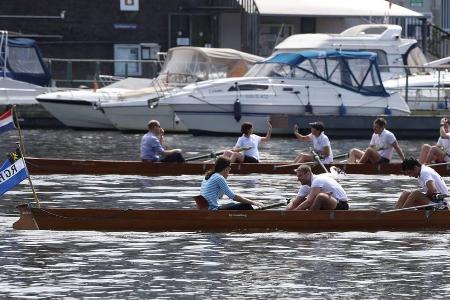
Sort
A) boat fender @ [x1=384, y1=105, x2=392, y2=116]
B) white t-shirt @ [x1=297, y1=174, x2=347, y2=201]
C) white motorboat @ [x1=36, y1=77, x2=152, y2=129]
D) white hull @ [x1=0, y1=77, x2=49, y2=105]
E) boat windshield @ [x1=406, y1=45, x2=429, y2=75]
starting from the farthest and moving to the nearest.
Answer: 1. boat windshield @ [x1=406, y1=45, x2=429, y2=75]
2. white hull @ [x1=0, y1=77, x2=49, y2=105]
3. white motorboat @ [x1=36, y1=77, x2=152, y2=129]
4. boat fender @ [x1=384, y1=105, x2=392, y2=116]
5. white t-shirt @ [x1=297, y1=174, x2=347, y2=201]

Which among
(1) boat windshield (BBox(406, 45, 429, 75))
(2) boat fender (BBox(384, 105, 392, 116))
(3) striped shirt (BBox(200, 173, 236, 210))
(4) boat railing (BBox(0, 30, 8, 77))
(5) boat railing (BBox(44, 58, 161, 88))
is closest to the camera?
(3) striped shirt (BBox(200, 173, 236, 210))

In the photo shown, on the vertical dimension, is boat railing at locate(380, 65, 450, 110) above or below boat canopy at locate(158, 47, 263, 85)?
below

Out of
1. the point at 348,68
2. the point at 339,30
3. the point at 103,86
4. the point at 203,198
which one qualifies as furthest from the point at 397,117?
the point at 203,198

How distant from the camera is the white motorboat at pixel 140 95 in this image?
171 ft

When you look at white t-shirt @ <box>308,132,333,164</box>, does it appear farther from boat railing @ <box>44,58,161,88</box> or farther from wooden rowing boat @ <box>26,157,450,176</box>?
boat railing @ <box>44,58,161,88</box>

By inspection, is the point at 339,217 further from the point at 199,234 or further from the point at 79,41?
the point at 79,41

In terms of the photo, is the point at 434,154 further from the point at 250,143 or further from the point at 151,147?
the point at 151,147

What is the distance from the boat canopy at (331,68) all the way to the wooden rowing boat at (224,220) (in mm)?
22945

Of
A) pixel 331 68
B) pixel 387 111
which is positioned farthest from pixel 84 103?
pixel 387 111

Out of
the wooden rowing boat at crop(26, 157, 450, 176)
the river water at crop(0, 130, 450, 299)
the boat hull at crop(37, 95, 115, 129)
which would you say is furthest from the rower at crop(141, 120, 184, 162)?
the boat hull at crop(37, 95, 115, 129)

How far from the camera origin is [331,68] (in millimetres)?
49906

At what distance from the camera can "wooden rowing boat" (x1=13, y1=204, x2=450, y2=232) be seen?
25.8 m

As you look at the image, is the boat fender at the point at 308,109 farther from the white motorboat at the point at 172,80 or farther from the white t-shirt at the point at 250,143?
the white t-shirt at the point at 250,143

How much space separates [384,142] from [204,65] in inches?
694
